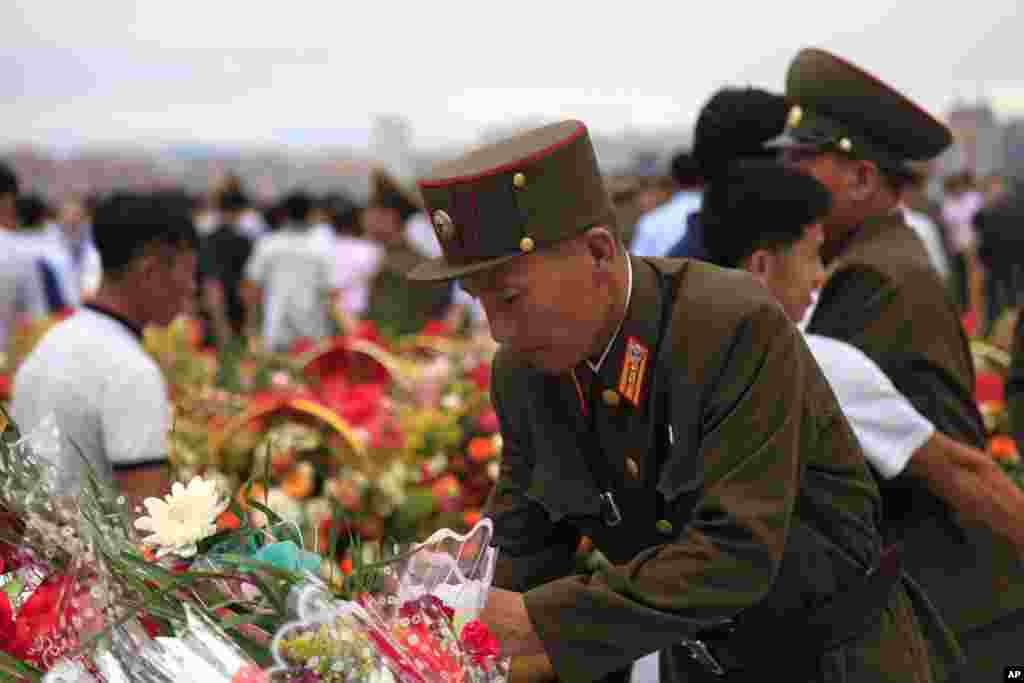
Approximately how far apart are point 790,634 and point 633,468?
0.32 m

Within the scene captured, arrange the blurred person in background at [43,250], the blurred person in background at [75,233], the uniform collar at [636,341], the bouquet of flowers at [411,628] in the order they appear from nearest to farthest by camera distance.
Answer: the bouquet of flowers at [411,628] → the uniform collar at [636,341] → the blurred person in background at [43,250] → the blurred person in background at [75,233]

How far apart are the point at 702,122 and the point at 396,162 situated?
297 inches

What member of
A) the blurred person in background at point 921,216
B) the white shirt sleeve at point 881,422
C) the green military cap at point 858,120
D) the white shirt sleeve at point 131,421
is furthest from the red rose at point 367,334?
the white shirt sleeve at point 881,422

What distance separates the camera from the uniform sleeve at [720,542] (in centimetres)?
159

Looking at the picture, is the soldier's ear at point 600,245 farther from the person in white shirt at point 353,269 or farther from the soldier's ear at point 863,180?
the person in white shirt at point 353,269

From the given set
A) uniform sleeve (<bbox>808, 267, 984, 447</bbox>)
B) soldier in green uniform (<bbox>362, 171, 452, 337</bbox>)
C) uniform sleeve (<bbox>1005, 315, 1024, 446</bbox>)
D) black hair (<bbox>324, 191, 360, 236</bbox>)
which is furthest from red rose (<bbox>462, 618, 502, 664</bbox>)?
black hair (<bbox>324, 191, 360, 236</bbox>)

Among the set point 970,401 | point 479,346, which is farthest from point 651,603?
point 479,346

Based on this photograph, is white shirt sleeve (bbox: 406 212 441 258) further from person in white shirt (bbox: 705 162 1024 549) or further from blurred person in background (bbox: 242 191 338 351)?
person in white shirt (bbox: 705 162 1024 549)

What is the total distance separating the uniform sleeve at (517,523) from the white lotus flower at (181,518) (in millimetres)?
454

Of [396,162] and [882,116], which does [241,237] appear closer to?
[396,162]

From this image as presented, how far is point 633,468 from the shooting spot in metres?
1.77

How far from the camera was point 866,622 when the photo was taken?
1857mm

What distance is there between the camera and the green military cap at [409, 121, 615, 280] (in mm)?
1602

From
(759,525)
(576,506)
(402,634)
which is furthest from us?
(576,506)
